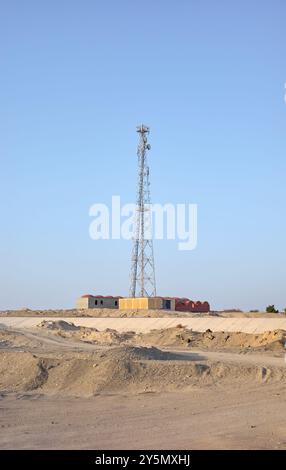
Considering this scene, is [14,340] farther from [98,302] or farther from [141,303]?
[98,302]

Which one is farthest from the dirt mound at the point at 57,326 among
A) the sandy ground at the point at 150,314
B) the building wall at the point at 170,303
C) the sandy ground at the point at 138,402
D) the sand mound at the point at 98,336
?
the sandy ground at the point at 138,402

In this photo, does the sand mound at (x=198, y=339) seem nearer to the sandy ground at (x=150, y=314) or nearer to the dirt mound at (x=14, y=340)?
the dirt mound at (x=14, y=340)

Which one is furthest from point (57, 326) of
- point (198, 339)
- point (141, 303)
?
point (141, 303)

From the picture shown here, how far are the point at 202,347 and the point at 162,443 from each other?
2235 centimetres

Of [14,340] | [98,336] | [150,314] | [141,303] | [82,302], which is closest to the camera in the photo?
[14,340]

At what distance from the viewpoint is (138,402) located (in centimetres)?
1739

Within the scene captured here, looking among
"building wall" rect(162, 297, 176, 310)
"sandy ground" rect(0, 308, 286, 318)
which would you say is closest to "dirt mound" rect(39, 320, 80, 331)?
"sandy ground" rect(0, 308, 286, 318)

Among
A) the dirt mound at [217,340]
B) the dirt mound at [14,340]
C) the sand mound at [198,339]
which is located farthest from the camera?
the dirt mound at [217,340]

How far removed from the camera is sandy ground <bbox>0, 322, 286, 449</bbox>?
42.1 ft

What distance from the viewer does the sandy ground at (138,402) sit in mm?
12836

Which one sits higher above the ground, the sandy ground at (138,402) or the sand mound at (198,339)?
the sand mound at (198,339)

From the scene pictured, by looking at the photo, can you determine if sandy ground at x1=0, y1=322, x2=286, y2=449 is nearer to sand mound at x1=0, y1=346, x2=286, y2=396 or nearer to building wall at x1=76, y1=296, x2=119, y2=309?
sand mound at x1=0, y1=346, x2=286, y2=396

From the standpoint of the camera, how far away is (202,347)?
3444cm
